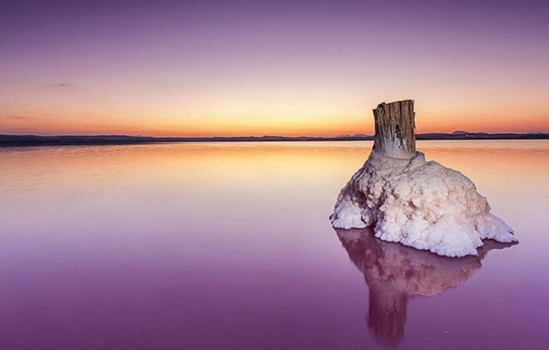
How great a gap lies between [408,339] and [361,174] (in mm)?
4750

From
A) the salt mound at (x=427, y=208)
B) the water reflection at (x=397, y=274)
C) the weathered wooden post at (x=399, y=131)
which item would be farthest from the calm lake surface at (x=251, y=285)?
the weathered wooden post at (x=399, y=131)

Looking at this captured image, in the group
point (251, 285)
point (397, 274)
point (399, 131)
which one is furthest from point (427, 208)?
point (251, 285)

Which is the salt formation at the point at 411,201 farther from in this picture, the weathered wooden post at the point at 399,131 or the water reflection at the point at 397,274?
the water reflection at the point at 397,274

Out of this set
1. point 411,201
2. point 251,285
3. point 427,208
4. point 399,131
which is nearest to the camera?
point 251,285

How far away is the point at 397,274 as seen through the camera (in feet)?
17.4

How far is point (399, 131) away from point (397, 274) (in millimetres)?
3760

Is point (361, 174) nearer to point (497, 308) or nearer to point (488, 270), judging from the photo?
point (488, 270)

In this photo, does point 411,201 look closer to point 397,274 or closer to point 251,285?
point 397,274

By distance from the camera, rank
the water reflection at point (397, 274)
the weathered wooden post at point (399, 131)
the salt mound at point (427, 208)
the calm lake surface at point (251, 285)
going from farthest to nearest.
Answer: the weathered wooden post at point (399, 131) → the salt mound at point (427, 208) → the water reflection at point (397, 274) → the calm lake surface at point (251, 285)

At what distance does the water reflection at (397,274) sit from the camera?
13.3ft

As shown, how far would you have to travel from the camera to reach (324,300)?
4.53 meters

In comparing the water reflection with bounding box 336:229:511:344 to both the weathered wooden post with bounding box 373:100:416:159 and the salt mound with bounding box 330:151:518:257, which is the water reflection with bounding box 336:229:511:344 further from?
the weathered wooden post with bounding box 373:100:416:159

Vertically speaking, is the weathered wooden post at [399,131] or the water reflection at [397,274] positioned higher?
the weathered wooden post at [399,131]

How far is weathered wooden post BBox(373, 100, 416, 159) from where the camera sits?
7719 mm
